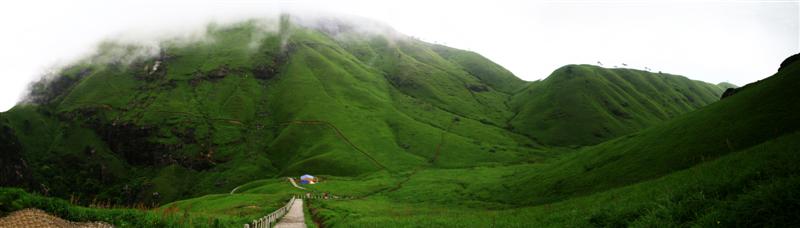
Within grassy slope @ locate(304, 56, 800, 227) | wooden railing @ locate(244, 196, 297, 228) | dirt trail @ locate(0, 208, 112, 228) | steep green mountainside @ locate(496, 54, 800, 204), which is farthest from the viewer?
steep green mountainside @ locate(496, 54, 800, 204)

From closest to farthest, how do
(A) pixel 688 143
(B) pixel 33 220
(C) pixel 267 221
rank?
(B) pixel 33 220 → (C) pixel 267 221 → (A) pixel 688 143

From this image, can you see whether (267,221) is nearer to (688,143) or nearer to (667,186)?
(667,186)

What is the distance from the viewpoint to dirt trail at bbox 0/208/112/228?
46.4 ft

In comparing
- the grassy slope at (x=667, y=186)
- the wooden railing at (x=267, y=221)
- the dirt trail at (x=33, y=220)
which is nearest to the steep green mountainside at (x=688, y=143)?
the grassy slope at (x=667, y=186)

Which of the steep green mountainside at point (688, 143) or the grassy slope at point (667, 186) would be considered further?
the steep green mountainside at point (688, 143)

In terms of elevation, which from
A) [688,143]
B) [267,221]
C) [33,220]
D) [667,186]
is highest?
[688,143]

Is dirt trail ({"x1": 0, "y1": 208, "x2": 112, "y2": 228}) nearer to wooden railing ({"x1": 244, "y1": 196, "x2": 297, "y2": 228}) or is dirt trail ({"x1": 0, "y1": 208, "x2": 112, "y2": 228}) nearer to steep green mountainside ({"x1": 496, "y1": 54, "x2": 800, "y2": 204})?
wooden railing ({"x1": 244, "y1": 196, "x2": 297, "y2": 228})

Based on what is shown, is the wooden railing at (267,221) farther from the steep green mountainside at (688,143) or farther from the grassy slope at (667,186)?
the steep green mountainside at (688,143)

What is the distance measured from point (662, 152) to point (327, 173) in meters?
127

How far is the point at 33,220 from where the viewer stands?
14836mm

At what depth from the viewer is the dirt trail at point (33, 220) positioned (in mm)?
14133

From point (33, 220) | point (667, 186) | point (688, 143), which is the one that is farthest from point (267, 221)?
point (688, 143)

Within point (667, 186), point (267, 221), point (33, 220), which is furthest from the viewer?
point (267, 221)

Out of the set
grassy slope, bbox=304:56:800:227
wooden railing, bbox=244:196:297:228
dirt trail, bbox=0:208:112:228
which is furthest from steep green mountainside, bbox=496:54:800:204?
dirt trail, bbox=0:208:112:228
